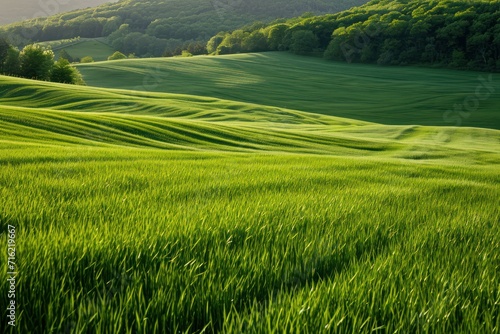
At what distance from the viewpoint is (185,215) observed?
3.79 metres

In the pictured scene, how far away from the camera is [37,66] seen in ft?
200

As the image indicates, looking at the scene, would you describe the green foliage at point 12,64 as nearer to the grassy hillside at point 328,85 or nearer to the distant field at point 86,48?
the grassy hillside at point 328,85

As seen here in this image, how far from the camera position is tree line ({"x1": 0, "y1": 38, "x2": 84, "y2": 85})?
60.2 metres

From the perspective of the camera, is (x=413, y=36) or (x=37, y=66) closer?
(x=37, y=66)

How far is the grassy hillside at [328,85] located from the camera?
61.5m

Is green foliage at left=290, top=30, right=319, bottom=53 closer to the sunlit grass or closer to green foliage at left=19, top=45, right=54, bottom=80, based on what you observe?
green foliage at left=19, top=45, right=54, bottom=80

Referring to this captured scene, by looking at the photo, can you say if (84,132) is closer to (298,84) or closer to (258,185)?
(258,185)

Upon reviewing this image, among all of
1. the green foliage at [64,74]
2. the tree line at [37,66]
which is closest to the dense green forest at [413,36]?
the green foliage at [64,74]

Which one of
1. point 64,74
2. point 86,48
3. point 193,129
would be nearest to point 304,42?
point 64,74

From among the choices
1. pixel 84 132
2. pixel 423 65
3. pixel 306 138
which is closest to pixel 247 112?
pixel 306 138

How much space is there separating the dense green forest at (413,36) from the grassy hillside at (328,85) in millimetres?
6949

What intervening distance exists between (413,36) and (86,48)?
117 m

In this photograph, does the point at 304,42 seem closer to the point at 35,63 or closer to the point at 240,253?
the point at 35,63

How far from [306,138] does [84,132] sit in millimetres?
15730
